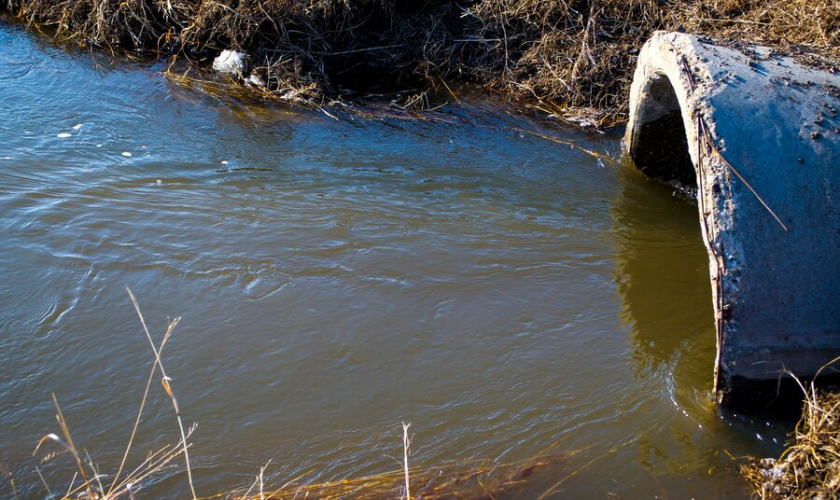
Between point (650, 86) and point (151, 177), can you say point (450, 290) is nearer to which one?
point (650, 86)

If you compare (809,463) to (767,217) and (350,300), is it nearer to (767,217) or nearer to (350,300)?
(767,217)

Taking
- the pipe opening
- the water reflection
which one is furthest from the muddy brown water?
the pipe opening

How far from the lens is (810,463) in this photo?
2.61 meters

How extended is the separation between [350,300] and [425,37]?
136 inches

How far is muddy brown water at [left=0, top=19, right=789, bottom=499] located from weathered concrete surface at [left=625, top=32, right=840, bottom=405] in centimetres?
38

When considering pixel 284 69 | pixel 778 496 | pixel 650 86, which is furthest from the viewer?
pixel 284 69

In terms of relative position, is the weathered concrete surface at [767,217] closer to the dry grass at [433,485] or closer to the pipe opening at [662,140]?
the dry grass at [433,485]

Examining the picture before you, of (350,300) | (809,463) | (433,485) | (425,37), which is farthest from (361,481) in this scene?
(425,37)

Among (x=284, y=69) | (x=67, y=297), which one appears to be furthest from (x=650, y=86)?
(x=67, y=297)

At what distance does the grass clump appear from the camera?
2.53m

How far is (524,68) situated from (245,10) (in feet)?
7.88

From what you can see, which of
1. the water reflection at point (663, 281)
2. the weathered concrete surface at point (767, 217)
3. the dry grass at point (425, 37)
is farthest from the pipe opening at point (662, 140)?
the weathered concrete surface at point (767, 217)

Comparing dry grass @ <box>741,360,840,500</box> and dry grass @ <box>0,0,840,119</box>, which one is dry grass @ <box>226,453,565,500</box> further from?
dry grass @ <box>0,0,840,119</box>

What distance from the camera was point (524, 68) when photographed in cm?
616
